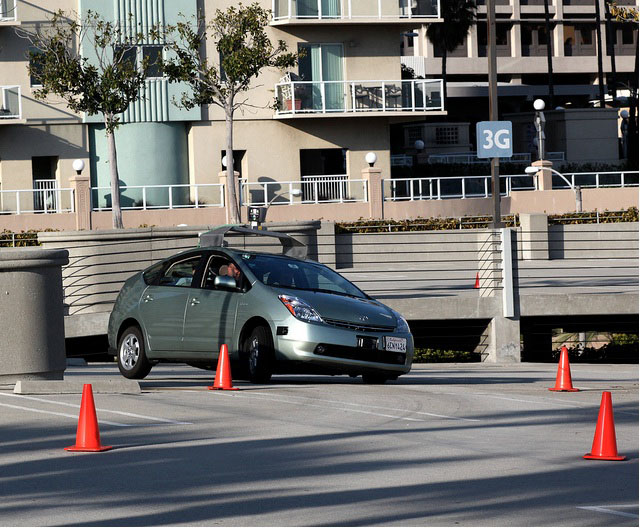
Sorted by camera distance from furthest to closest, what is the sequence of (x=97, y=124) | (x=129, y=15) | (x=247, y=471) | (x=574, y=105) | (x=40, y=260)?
(x=574, y=105), (x=97, y=124), (x=129, y=15), (x=40, y=260), (x=247, y=471)

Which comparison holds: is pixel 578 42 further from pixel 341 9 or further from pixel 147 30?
pixel 147 30

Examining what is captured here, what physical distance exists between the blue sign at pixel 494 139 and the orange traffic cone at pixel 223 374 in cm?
1368

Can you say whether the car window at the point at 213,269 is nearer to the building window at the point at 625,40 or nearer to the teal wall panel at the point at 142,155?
the teal wall panel at the point at 142,155

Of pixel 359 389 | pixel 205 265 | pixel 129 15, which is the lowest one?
pixel 359 389

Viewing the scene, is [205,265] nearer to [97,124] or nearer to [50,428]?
[50,428]

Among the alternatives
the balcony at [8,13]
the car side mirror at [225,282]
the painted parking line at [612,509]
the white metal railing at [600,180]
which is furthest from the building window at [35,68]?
the painted parking line at [612,509]

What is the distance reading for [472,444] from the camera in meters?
10.1

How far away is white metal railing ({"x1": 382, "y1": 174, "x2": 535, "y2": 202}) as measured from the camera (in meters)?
44.3

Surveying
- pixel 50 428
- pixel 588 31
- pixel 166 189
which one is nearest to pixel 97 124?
pixel 166 189

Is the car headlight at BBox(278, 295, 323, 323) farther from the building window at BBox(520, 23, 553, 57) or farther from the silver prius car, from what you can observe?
the building window at BBox(520, 23, 553, 57)

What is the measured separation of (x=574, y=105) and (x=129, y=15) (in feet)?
151

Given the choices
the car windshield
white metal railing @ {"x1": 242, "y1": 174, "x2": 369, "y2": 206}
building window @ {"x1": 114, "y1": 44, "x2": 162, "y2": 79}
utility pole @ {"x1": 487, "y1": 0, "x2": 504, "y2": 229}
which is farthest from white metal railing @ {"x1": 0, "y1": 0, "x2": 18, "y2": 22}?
the car windshield

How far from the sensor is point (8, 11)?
4272 centimetres

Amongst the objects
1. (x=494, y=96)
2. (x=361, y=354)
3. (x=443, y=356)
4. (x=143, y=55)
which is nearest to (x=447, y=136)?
(x=143, y=55)
